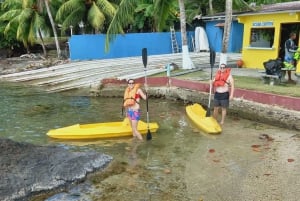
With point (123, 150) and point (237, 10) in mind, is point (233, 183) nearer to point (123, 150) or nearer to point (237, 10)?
point (123, 150)

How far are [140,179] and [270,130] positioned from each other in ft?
16.4

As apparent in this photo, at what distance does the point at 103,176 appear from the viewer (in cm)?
845

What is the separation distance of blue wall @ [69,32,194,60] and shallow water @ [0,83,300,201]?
12236 mm

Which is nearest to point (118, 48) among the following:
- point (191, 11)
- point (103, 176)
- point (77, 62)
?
point (77, 62)

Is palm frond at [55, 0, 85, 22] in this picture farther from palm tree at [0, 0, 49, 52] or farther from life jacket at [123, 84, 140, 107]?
life jacket at [123, 84, 140, 107]

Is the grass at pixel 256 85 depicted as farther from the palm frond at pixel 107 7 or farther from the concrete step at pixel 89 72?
the palm frond at pixel 107 7

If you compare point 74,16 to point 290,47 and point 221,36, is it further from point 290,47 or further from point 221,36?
point 290,47

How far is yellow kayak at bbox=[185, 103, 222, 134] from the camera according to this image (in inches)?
454

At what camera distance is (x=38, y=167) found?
327 inches

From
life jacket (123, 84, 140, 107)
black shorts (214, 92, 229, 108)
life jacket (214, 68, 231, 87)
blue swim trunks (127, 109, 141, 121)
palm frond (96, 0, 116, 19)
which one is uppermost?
palm frond (96, 0, 116, 19)

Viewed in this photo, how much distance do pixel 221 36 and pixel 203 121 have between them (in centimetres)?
1843

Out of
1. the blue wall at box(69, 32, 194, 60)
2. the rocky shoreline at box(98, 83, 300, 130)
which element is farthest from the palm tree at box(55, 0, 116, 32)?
the rocky shoreline at box(98, 83, 300, 130)

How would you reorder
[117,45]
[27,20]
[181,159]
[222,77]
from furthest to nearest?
[27,20], [117,45], [222,77], [181,159]

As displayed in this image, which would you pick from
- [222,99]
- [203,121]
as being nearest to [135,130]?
[203,121]
